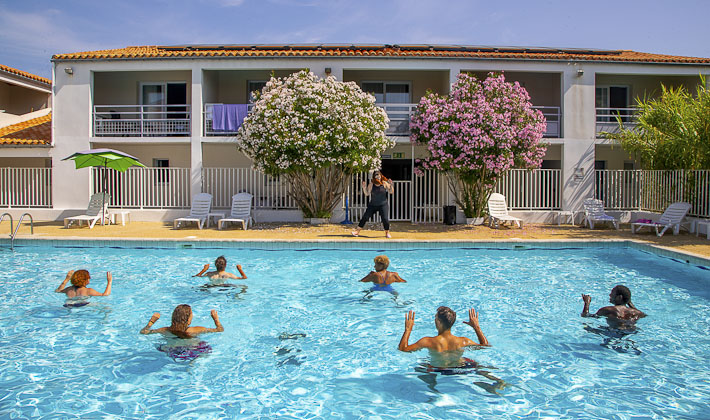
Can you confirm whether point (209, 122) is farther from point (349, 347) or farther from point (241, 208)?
point (349, 347)

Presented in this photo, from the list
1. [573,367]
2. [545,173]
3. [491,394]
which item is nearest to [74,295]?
[491,394]

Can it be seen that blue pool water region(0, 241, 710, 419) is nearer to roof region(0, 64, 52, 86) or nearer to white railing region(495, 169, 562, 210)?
white railing region(495, 169, 562, 210)

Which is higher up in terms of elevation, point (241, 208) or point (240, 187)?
point (240, 187)

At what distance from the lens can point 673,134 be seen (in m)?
14.6

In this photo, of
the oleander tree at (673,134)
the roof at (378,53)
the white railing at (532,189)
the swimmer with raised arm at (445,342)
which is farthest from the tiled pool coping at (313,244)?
the roof at (378,53)

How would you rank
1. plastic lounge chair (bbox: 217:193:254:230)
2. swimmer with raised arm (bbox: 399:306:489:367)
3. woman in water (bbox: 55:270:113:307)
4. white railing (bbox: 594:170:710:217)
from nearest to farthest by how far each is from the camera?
swimmer with raised arm (bbox: 399:306:489:367) → woman in water (bbox: 55:270:113:307) → white railing (bbox: 594:170:710:217) → plastic lounge chair (bbox: 217:193:254:230)

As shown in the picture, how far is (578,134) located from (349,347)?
14.4 meters

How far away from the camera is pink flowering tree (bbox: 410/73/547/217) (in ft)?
48.6

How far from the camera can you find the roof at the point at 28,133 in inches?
698

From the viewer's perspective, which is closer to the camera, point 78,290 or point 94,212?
point 78,290

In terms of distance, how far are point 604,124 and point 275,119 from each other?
1169 cm

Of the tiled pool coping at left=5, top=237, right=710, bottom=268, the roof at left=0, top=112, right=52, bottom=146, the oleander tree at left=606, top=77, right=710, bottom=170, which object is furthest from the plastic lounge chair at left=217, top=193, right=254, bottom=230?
the oleander tree at left=606, top=77, right=710, bottom=170

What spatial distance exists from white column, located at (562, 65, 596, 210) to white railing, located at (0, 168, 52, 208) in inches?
690

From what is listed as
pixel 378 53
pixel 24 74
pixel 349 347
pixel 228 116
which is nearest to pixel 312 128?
pixel 228 116
